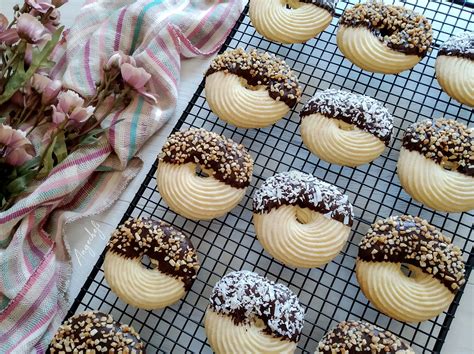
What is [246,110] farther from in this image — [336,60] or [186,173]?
[336,60]

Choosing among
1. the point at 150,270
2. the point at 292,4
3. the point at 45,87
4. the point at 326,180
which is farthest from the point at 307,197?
the point at 45,87

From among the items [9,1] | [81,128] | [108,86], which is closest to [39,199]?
[81,128]

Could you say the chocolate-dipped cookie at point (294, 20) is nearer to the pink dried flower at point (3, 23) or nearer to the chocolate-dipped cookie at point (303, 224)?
the chocolate-dipped cookie at point (303, 224)

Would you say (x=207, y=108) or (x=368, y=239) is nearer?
(x=368, y=239)

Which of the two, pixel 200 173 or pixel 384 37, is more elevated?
pixel 384 37

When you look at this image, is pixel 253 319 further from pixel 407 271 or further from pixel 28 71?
pixel 28 71

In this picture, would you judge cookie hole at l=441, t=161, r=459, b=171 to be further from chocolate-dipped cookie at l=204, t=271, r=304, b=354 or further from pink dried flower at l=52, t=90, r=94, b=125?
pink dried flower at l=52, t=90, r=94, b=125
